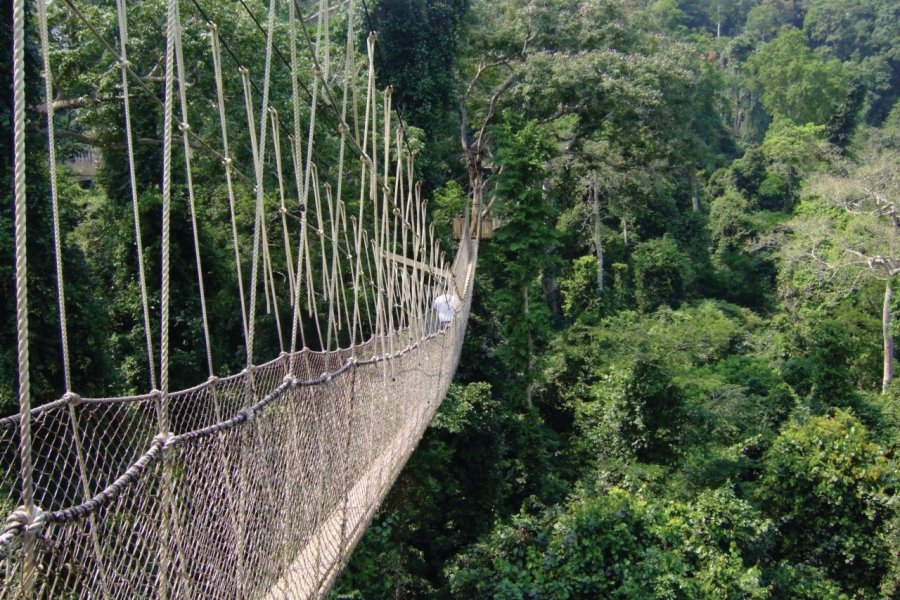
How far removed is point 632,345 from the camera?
8.90 meters

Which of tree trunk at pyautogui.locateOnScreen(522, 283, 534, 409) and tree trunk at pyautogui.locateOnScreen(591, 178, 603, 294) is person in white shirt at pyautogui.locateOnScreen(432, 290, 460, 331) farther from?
tree trunk at pyautogui.locateOnScreen(591, 178, 603, 294)

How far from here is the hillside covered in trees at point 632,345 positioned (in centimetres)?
571

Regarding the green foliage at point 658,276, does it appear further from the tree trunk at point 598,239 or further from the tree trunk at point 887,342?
the tree trunk at point 887,342

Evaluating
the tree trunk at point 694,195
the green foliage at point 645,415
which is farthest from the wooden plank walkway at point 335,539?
the tree trunk at point 694,195

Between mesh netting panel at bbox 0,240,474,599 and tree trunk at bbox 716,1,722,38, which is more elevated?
tree trunk at bbox 716,1,722,38

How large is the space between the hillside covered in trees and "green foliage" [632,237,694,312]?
0.13ft

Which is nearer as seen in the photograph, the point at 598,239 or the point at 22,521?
the point at 22,521

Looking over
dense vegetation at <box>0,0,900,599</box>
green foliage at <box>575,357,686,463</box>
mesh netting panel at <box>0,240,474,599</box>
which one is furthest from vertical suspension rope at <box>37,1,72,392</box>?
green foliage at <box>575,357,686,463</box>

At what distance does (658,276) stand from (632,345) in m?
3.90

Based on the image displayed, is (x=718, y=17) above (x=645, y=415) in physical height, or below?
above

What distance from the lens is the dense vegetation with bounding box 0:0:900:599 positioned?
213 inches

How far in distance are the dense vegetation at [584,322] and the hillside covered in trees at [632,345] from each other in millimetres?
28

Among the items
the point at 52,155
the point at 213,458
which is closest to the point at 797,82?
the point at 213,458

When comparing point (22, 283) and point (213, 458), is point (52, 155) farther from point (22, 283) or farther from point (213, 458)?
point (213, 458)
